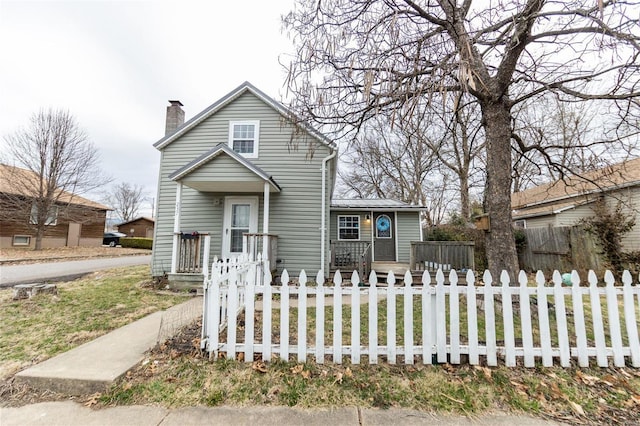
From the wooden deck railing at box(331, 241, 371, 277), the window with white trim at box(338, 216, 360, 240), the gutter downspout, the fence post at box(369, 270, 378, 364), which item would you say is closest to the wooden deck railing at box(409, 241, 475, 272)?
the wooden deck railing at box(331, 241, 371, 277)

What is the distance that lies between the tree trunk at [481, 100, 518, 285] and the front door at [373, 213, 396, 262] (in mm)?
8208

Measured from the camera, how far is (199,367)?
2836 mm

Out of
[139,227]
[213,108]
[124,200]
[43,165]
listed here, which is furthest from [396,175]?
[124,200]

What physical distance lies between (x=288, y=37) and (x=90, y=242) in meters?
28.3

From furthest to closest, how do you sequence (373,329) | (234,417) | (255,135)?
(255,135)
(373,329)
(234,417)

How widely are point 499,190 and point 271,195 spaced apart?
648 cm

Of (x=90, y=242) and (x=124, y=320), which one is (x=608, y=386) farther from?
(x=90, y=242)

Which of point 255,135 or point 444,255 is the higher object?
point 255,135

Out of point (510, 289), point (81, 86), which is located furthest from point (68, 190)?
point (510, 289)

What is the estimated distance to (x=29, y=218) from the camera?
17984mm

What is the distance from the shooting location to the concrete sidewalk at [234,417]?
2.11 m

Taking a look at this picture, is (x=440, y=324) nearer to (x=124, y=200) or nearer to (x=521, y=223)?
(x=521, y=223)

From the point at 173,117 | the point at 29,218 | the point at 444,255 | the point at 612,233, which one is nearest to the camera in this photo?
the point at 444,255

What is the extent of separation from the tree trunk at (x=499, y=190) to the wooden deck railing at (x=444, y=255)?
3.60 m
